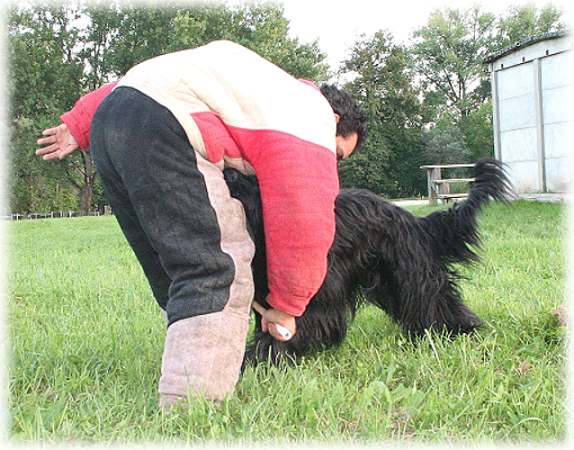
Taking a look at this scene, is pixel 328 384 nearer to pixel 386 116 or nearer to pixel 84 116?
pixel 84 116

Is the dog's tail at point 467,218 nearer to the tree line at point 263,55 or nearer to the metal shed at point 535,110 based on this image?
the metal shed at point 535,110

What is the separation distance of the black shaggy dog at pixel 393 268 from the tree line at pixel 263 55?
1695 cm

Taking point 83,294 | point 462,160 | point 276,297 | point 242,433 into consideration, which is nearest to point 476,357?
point 276,297

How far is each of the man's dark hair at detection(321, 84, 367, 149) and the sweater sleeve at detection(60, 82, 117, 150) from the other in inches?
32.7

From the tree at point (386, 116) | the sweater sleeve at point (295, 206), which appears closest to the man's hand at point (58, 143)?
the sweater sleeve at point (295, 206)

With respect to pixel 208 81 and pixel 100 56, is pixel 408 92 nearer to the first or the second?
pixel 100 56

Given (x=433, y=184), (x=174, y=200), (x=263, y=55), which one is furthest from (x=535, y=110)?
(x=263, y=55)

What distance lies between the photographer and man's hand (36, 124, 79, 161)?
2484mm

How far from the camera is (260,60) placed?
7.38ft

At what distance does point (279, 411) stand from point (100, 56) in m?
27.1

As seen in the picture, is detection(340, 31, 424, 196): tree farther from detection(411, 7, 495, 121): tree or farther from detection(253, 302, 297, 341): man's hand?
detection(253, 302, 297, 341): man's hand

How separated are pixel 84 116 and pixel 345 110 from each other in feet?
3.26

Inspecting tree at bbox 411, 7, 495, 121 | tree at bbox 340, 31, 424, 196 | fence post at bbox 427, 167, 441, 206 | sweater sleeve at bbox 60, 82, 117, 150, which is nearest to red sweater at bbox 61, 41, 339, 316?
A: sweater sleeve at bbox 60, 82, 117, 150

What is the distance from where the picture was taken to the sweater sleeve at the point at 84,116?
2.40 m
